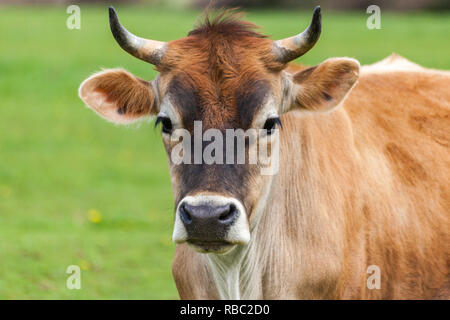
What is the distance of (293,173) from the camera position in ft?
22.4

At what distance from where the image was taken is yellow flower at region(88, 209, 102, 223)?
43.0 ft

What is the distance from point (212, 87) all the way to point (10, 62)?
19.3 meters

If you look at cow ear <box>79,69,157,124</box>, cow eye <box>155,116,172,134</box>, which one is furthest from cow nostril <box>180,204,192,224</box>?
cow ear <box>79,69,157,124</box>

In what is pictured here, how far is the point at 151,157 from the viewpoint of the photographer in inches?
733

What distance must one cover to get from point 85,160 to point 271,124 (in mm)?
11924

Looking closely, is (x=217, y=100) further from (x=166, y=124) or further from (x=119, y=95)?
(x=119, y=95)

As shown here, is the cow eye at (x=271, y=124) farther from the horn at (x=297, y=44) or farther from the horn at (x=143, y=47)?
the horn at (x=143, y=47)

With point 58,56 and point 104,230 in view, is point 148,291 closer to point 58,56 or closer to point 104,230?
point 104,230

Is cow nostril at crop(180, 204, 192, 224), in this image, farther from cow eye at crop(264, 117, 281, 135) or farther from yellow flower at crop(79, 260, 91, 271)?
yellow flower at crop(79, 260, 91, 271)

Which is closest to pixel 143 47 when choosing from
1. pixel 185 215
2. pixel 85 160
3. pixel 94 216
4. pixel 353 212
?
pixel 185 215

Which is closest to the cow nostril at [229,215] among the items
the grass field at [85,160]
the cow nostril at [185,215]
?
the cow nostril at [185,215]

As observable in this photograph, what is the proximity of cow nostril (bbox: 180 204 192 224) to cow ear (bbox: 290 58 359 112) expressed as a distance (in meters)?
1.53

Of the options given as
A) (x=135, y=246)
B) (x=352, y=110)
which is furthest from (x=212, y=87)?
(x=135, y=246)
